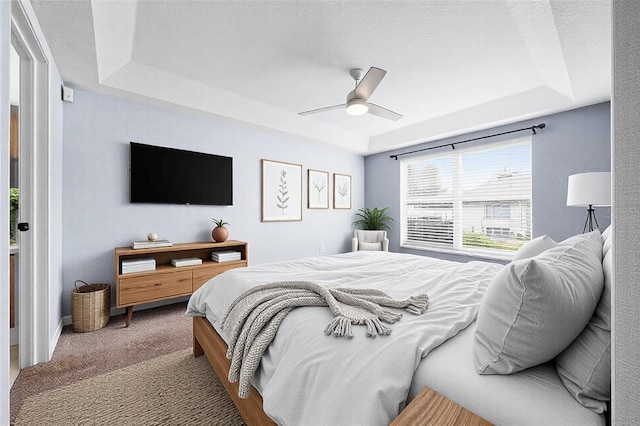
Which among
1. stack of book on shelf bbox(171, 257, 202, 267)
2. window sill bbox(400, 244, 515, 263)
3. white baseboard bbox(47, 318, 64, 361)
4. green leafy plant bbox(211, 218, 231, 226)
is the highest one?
A: green leafy plant bbox(211, 218, 231, 226)

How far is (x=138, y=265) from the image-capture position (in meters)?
2.77

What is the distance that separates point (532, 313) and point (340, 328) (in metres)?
0.61

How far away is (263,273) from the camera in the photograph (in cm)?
198

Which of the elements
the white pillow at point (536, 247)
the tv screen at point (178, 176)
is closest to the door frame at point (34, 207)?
the tv screen at point (178, 176)

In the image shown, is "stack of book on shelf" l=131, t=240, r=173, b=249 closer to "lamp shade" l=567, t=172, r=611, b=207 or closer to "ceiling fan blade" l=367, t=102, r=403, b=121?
"ceiling fan blade" l=367, t=102, r=403, b=121

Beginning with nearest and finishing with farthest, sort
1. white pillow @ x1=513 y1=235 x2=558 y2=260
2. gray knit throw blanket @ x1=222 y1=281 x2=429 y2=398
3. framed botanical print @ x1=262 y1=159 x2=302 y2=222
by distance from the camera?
gray knit throw blanket @ x1=222 y1=281 x2=429 y2=398 → white pillow @ x1=513 y1=235 x2=558 y2=260 → framed botanical print @ x1=262 y1=159 x2=302 y2=222

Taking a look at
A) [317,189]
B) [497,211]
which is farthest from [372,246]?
[497,211]

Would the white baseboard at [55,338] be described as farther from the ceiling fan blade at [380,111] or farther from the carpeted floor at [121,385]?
the ceiling fan blade at [380,111]

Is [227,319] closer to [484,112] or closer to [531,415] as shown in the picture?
[531,415]

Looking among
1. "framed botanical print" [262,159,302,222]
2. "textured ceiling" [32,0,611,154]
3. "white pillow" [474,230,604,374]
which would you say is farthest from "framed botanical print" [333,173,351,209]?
"white pillow" [474,230,604,374]

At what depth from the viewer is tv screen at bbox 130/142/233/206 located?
10.0ft

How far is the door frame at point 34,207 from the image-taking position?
77.7 inches

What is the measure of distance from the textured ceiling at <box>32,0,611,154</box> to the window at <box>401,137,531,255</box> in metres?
0.55

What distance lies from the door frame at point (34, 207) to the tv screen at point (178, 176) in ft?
3.15
